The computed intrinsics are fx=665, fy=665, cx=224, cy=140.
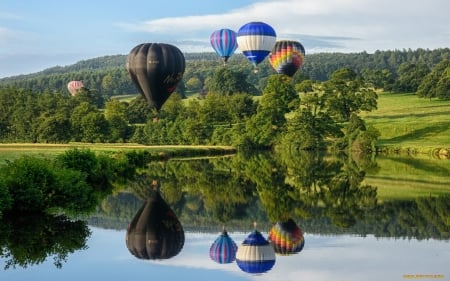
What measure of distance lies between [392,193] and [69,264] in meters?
17.6

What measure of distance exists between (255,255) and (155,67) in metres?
32.2

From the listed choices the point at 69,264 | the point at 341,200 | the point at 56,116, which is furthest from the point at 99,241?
the point at 56,116

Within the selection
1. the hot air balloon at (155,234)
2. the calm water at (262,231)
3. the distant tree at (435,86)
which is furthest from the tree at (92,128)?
the hot air balloon at (155,234)

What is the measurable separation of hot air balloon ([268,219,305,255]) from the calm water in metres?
0.21

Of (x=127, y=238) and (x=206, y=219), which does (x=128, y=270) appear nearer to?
(x=127, y=238)

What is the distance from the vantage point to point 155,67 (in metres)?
45.8

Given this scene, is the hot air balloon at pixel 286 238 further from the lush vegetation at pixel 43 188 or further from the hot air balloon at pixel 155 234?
the lush vegetation at pixel 43 188

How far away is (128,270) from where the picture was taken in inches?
531

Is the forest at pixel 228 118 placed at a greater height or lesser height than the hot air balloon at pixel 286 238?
lesser

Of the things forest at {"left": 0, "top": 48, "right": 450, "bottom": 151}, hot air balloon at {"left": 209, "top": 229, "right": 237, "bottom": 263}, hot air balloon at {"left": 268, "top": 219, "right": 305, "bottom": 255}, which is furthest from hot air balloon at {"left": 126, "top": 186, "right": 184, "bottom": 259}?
forest at {"left": 0, "top": 48, "right": 450, "bottom": 151}

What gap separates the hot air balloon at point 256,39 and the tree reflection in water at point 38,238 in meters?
49.3

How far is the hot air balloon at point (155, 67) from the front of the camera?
4581cm

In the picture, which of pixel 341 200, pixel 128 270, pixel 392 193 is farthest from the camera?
pixel 392 193

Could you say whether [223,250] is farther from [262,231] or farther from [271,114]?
[271,114]
